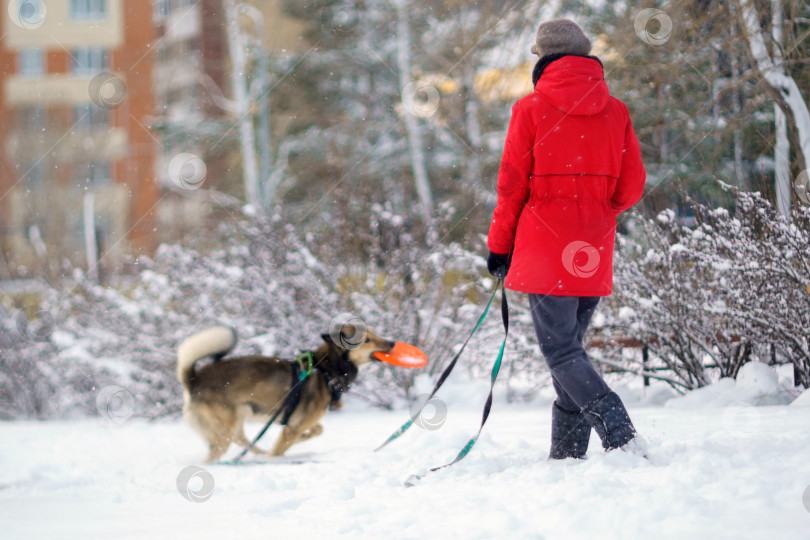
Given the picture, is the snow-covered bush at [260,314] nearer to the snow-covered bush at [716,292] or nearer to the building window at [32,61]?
the snow-covered bush at [716,292]

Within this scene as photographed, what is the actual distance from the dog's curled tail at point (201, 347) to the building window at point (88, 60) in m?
25.7

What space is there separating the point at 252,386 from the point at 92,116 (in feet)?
75.5

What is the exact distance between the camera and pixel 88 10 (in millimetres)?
26594

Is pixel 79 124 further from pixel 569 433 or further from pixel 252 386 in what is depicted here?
pixel 569 433

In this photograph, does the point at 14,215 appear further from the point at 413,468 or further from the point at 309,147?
the point at 413,468

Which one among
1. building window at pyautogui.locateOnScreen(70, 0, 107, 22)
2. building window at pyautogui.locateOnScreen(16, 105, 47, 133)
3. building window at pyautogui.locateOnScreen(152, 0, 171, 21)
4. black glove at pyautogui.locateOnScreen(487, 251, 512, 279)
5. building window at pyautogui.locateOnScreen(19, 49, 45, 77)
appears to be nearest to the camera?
black glove at pyautogui.locateOnScreen(487, 251, 512, 279)

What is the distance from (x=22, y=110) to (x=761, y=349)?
22.1m

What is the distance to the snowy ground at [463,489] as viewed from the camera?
1.99 metres

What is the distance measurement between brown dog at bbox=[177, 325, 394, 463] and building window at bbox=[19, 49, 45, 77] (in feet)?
91.6

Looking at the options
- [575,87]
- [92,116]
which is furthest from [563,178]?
[92,116]

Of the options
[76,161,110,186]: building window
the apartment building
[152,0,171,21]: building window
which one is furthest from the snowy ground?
[152,0,171,21]: building window

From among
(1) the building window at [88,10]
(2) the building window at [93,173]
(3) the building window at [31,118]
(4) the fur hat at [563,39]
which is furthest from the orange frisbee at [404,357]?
(1) the building window at [88,10]

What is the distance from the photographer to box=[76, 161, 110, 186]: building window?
2119cm

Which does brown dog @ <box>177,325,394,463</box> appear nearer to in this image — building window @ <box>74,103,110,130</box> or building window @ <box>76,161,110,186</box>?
building window @ <box>76,161,110,186</box>
